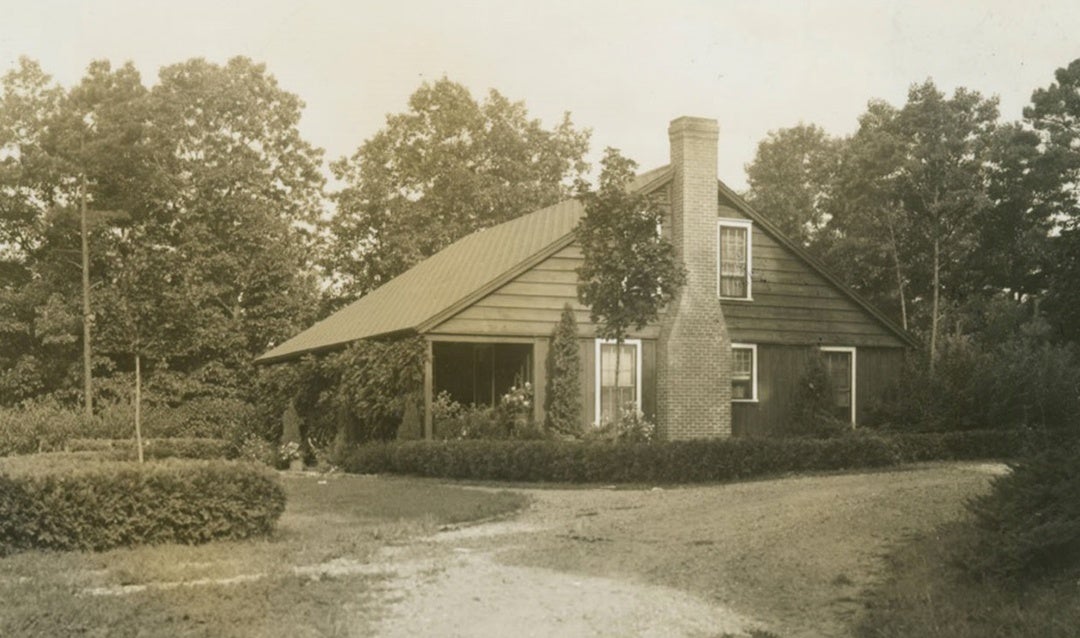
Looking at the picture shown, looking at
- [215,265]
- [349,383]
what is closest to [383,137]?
[215,265]

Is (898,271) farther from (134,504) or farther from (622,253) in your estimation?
(134,504)

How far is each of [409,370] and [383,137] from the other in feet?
97.8

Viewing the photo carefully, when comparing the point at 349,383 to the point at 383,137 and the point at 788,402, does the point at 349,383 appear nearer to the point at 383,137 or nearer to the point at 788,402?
the point at 788,402

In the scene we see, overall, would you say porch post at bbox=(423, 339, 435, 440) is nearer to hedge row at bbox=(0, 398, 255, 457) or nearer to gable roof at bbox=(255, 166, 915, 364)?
gable roof at bbox=(255, 166, 915, 364)

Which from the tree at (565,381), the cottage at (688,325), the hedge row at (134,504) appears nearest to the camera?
the hedge row at (134,504)

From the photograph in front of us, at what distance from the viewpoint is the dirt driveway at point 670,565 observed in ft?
28.9

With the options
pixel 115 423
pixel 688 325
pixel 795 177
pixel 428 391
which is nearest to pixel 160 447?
pixel 428 391

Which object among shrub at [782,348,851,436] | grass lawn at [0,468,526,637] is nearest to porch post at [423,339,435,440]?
shrub at [782,348,851,436]

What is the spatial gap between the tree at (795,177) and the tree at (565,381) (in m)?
30.8

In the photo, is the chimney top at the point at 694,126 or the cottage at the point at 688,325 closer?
the cottage at the point at 688,325

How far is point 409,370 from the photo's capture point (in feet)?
81.4

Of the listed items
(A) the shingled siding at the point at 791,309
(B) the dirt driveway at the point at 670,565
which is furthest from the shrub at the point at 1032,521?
(A) the shingled siding at the point at 791,309

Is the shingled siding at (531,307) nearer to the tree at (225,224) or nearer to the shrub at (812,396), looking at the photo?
the shrub at (812,396)

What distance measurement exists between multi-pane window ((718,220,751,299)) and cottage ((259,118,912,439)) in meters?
0.03
